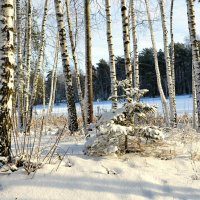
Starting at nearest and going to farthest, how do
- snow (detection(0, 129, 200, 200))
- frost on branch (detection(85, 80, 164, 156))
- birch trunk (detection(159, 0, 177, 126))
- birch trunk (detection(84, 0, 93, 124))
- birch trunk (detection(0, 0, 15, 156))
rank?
1. snow (detection(0, 129, 200, 200))
2. birch trunk (detection(0, 0, 15, 156))
3. frost on branch (detection(85, 80, 164, 156))
4. birch trunk (detection(84, 0, 93, 124))
5. birch trunk (detection(159, 0, 177, 126))

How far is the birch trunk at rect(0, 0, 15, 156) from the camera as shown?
15.5 feet

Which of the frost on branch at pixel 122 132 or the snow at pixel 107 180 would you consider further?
the frost on branch at pixel 122 132

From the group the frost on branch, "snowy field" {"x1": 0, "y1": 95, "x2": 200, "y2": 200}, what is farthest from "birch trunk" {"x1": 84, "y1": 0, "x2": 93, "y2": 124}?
"snowy field" {"x1": 0, "y1": 95, "x2": 200, "y2": 200}

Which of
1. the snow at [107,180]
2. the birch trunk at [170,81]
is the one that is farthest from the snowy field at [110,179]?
the birch trunk at [170,81]

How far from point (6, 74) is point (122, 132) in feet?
5.94

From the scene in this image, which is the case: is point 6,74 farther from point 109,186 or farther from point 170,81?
point 170,81

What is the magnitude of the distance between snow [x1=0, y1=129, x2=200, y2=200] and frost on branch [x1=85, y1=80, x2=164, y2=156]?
0.19m

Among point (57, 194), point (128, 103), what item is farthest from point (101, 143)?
point (57, 194)

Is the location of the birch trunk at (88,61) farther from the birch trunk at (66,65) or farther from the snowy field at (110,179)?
the snowy field at (110,179)

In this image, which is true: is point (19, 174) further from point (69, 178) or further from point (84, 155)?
point (84, 155)

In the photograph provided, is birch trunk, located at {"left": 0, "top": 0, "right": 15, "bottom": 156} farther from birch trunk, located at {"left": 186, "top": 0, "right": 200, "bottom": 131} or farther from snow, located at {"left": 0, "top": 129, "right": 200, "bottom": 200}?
birch trunk, located at {"left": 186, "top": 0, "right": 200, "bottom": 131}

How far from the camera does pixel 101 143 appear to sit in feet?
17.2

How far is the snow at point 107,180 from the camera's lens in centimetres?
429

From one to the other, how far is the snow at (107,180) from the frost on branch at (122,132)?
0.19 m
